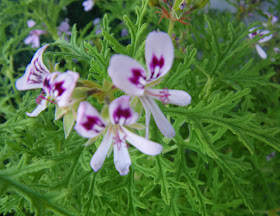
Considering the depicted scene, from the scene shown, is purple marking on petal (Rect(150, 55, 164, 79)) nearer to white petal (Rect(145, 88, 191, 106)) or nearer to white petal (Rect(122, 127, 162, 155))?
white petal (Rect(145, 88, 191, 106))

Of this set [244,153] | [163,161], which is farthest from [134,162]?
[244,153]

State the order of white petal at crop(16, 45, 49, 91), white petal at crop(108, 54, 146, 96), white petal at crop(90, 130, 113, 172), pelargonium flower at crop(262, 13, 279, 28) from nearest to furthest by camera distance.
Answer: white petal at crop(108, 54, 146, 96) → white petal at crop(90, 130, 113, 172) → white petal at crop(16, 45, 49, 91) → pelargonium flower at crop(262, 13, 279, 28)

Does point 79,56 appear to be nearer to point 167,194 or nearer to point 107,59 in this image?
point 107,59

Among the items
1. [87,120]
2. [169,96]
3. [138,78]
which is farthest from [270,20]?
[87,120]

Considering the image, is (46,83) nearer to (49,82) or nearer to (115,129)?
(49,82)

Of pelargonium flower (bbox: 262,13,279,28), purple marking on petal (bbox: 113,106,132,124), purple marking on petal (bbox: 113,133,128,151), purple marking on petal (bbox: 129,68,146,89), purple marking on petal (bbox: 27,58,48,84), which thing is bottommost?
pelargonium flower (bbox: 262,13,279,28)

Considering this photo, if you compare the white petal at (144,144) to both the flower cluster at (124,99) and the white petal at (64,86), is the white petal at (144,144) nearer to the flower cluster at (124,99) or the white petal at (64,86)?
the flower cluster at (124,99)

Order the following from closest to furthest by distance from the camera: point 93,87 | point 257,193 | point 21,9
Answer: point 93,87
point 257,193
point 21,9

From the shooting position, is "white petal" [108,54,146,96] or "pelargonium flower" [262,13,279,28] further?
"pelargonium flower" [262,13,279,28]

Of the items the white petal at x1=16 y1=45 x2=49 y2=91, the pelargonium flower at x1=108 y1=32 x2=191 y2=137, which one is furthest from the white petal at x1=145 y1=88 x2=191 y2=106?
the white petal at x1=16 y1=45 x2=49 y2=91
